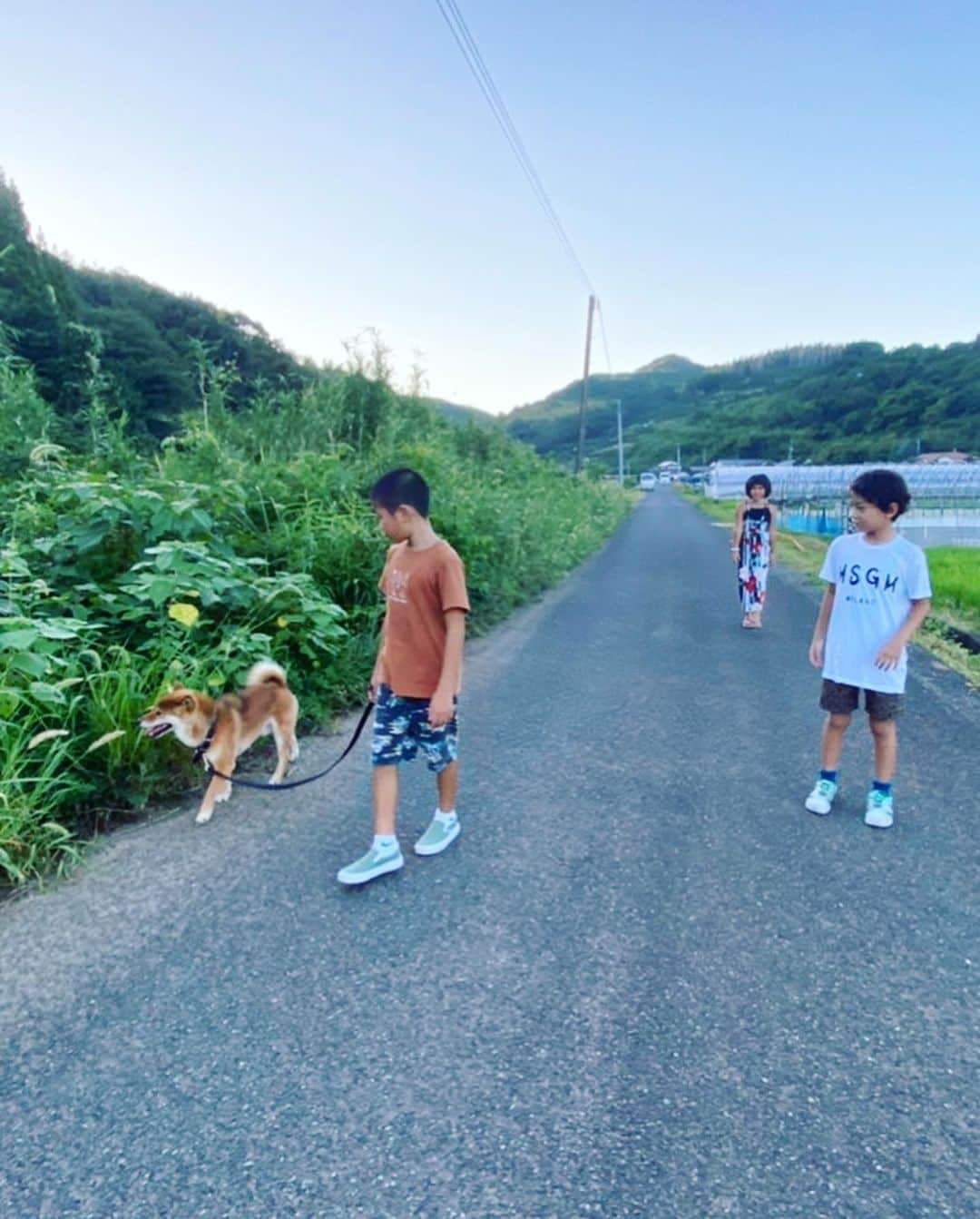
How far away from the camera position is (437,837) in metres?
3.35

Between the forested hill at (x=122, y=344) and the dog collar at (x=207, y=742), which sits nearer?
the dog collar at (x=207, y=742)

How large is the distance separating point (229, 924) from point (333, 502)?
4.53 metres

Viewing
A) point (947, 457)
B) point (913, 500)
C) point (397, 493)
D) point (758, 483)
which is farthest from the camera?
point (947, 457)

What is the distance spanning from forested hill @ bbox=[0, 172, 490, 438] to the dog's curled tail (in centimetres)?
455

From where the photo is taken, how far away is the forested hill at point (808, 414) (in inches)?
2479

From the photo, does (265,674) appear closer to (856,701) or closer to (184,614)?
(184,614)

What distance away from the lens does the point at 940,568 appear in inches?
439

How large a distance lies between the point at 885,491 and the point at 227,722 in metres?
3.25

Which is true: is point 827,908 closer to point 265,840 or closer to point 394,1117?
point 394,1117

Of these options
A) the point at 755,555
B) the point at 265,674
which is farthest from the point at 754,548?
the point at 265,674

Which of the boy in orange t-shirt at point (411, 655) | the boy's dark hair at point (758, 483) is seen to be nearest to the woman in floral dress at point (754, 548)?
the boy's dark hair at point (758, 483)

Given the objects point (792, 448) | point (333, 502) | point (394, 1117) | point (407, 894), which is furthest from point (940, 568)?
point (792, 448)

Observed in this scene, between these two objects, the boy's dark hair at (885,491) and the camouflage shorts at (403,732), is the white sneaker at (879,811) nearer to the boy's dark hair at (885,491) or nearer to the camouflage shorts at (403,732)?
the boy's dark hair at (885,491)

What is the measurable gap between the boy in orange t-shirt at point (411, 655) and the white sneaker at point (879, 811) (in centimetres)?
199
